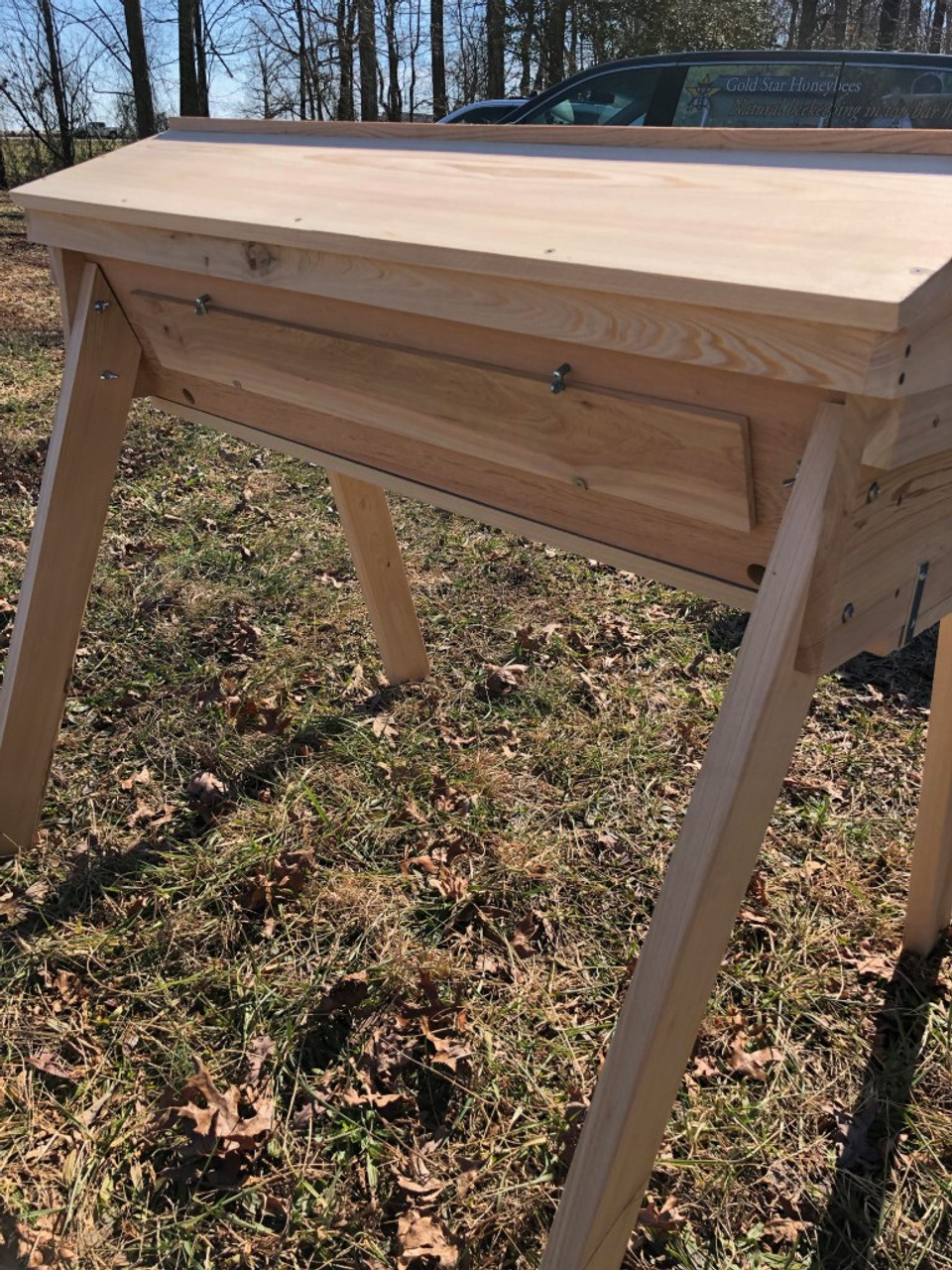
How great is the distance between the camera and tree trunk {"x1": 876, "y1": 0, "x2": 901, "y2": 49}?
49.8 ft

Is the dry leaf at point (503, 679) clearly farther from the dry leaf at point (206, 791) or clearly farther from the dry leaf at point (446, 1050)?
the dry leaf at point (446, 1050)

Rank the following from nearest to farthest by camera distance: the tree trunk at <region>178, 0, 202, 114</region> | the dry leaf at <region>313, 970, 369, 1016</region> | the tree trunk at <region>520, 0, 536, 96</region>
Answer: the dry leaf at <region>313, 970, 369, 1016</region> < the tree trunk at <region>178, 0, 202, 114</region> < the tree trunk at <region>520, 0, 536, 96</region>

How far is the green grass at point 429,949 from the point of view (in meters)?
1.75

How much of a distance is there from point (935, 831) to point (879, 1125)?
574mm

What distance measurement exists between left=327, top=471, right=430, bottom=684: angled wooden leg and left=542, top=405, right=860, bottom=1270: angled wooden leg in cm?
168

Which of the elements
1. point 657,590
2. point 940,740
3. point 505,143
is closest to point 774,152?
point 505,143

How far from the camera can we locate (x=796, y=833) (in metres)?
2.62

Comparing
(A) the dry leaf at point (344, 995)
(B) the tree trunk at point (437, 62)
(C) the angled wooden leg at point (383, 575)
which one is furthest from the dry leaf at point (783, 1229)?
(B) the tree trunk at point (437, 62)

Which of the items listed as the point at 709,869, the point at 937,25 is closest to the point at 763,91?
the point at 709,869

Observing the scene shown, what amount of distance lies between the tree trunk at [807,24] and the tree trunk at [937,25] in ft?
7.13

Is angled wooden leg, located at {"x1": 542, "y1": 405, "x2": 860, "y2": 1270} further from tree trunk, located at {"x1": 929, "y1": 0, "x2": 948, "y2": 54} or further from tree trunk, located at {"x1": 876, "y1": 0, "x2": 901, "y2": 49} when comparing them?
tree trunk, located at {"x1": 929, "y1": 0, "x2": 948, "y2": 54}

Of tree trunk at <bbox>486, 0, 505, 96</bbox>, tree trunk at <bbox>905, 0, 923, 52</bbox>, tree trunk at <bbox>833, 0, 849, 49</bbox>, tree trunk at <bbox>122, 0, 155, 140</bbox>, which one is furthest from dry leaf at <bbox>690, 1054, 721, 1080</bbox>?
tree trunk at <bbox>905, 0, 923, 52</bbox>

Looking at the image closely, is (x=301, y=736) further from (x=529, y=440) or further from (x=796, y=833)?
(x=529, y=440)

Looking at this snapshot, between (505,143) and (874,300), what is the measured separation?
124 cm
